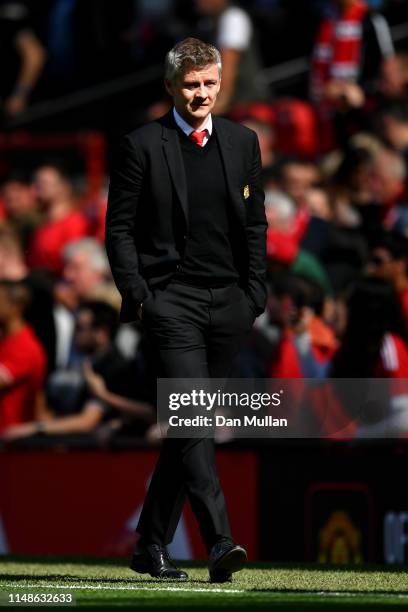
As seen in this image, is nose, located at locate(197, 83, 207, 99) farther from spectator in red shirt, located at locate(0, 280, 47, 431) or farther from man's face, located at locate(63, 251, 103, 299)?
man's face, located at locate(63, 251, 103, 299)

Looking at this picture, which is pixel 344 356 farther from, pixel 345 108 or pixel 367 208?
pixel 345 108

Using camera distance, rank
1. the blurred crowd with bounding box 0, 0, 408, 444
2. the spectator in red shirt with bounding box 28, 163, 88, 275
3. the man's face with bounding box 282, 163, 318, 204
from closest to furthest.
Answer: the blurred crowd with bounding box 0, 0, 408, 444
the man's face with bounding box 282, 163, 318, 204
the spectator in red shirt with bounding box 28, 163, 88, 275

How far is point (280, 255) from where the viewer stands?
11.4 meters

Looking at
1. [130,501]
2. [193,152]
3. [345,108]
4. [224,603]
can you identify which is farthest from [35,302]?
[224,603]

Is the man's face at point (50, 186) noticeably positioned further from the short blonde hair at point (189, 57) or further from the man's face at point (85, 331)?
the short blonde hair at point (189, 57)

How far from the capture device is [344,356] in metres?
9.77

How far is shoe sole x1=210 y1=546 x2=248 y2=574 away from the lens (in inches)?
271

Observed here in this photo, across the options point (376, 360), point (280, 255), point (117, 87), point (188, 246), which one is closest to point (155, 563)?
point (188, 246)

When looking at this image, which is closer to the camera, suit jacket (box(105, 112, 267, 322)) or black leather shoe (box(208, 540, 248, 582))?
black leather shoe (box(208, 540, 248, 582))

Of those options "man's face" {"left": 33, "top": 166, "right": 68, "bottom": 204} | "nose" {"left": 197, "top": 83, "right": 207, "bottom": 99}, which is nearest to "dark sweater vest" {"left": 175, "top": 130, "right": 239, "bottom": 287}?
"nose" {"left": 197, "top": 83, "right": 207, "bottom": 99}

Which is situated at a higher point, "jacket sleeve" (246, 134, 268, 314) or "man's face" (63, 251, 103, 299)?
"man's face" (63, 251, 103, 299)

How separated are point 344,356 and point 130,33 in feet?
29.3

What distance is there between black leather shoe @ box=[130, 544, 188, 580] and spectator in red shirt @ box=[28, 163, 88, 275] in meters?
6.46


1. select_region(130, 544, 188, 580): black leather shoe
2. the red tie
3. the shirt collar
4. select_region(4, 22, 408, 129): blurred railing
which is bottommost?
select_region(130, 544, 188, 580): black leather shoe
